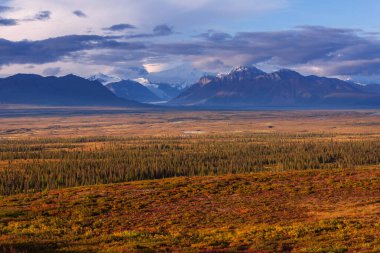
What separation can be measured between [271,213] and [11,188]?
62.8 m

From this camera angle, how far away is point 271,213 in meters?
48.0

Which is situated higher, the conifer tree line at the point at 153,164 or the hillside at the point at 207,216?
the hillside at the point at 207,216

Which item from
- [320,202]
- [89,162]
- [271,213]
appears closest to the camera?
[271,213]

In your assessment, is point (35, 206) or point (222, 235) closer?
point (222, 235)

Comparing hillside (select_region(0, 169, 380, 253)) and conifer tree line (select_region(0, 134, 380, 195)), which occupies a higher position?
hillside (select_region(0, 169, 380, 253))

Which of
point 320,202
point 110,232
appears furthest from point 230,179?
point 110,232

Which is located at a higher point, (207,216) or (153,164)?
(207,216)

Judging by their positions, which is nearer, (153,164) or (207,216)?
(207,216)

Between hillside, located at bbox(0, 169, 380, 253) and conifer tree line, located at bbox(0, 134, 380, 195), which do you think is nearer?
hillside, located at bbox(0, 169, 380, 253)

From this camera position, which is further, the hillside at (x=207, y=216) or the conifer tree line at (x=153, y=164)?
the conifer tree line at (x=153, y=164)

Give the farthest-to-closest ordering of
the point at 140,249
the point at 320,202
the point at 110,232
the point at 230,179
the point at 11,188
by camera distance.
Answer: the point at 11,188
the point at 230,179
the point at 320,202
the point at 110,232
the point at 140,249

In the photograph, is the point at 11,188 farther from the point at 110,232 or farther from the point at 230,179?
the point at 110,232

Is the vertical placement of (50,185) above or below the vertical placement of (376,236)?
below

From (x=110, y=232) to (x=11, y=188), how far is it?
6050 centimetres
